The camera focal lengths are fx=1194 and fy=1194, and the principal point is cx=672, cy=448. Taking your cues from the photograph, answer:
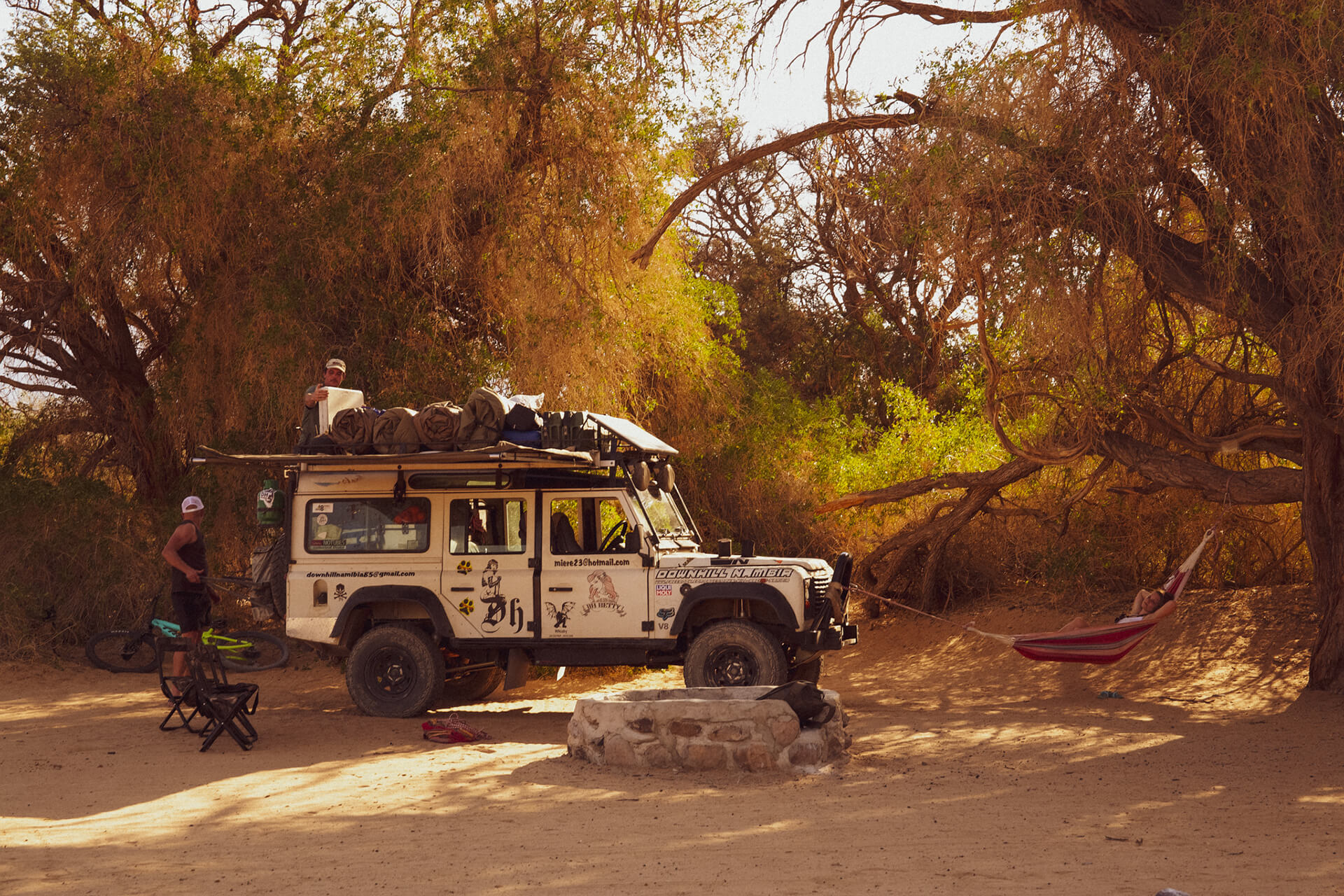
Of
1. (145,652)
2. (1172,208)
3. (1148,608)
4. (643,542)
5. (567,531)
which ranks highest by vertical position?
(1172,208)

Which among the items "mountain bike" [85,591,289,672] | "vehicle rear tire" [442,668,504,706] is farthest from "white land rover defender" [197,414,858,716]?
"mountain bike" [85,591,289,672]

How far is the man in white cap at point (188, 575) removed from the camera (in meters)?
10.1

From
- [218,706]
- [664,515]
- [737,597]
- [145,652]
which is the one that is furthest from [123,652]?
[737,597]

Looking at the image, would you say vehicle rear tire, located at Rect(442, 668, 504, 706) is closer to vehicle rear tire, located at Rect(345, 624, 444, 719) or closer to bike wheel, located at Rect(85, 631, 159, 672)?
vehicle rear tire, located at Rect(345, 624, 444, 719)

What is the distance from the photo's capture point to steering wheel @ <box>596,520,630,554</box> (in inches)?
380

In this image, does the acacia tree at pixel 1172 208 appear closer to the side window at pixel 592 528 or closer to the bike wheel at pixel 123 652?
the side window at pixel 592 528

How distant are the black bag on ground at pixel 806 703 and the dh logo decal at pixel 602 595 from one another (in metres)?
2.00

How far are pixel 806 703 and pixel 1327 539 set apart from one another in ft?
19.7

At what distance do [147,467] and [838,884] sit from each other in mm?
12853

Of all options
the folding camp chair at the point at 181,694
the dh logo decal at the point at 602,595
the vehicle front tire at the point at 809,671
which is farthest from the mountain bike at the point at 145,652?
the vehicle front tire at the point at 809,671

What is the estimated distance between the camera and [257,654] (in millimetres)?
13281

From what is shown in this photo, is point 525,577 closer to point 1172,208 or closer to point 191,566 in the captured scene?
point 191,566

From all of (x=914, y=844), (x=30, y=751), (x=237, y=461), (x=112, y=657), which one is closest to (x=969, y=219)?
(x=914, y=844)

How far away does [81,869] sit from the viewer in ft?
17.6
